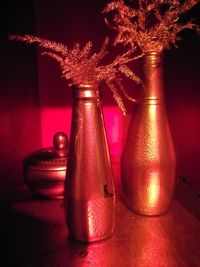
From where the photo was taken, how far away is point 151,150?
20.0 inches

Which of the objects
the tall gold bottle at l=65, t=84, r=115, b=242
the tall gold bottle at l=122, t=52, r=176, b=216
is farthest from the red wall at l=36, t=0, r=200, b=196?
the tall gold bottle at l=65, t=84, r=115, b=242

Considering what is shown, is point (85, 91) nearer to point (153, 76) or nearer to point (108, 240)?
point (153, 76)

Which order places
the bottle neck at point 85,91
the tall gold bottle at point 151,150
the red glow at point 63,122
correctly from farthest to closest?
the red glow at point 63,122 < the tall gold bottle at point 151,150 < the bottle neck at point 85,91

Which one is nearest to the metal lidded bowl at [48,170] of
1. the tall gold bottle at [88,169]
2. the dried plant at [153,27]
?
the tall gold bottle at [88,169]

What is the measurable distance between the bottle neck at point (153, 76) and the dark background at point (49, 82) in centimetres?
17

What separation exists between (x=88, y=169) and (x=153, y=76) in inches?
8.8

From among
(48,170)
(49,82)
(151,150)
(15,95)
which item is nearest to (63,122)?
(49,82)

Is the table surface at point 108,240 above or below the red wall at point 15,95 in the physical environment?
below

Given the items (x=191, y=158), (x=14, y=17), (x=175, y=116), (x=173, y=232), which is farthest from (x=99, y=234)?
(x=14, y=17)

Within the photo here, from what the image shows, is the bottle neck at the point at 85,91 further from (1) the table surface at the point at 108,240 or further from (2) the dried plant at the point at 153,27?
(1) the table surface at the point at 108,240

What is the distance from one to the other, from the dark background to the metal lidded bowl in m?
0.08

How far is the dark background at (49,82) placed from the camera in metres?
0.63

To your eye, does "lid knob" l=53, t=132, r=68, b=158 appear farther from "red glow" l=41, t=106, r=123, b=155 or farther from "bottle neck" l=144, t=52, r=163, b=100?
"red glow" l=41, t=106, r=123, b=155

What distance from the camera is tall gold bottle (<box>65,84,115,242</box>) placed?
41 cm
